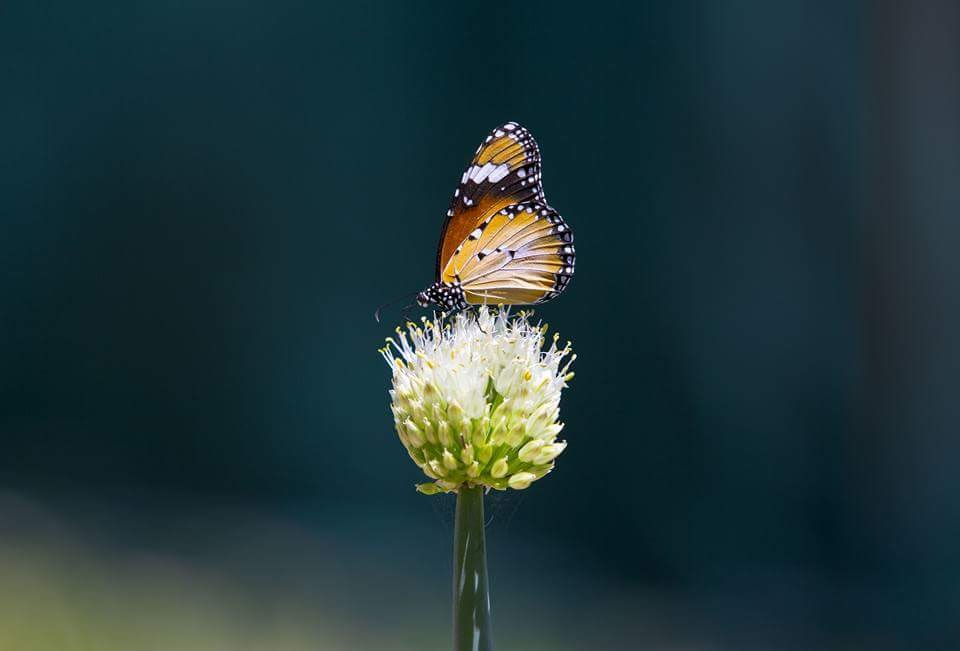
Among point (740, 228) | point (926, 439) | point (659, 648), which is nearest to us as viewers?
point (659, 648)

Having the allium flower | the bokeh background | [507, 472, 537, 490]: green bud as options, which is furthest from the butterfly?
the bokeh background

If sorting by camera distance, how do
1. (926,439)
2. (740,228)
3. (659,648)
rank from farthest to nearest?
(740,228) → (926,439) → (659,648)

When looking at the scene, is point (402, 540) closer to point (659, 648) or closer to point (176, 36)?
point (659, 648)

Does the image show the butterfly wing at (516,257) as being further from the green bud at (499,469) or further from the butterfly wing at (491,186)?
the green bud at (499,469)

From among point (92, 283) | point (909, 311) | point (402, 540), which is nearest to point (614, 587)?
point (402, 540)

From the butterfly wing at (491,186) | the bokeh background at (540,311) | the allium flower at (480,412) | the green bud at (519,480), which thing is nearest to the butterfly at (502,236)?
the butterfly wing at (491,186)
